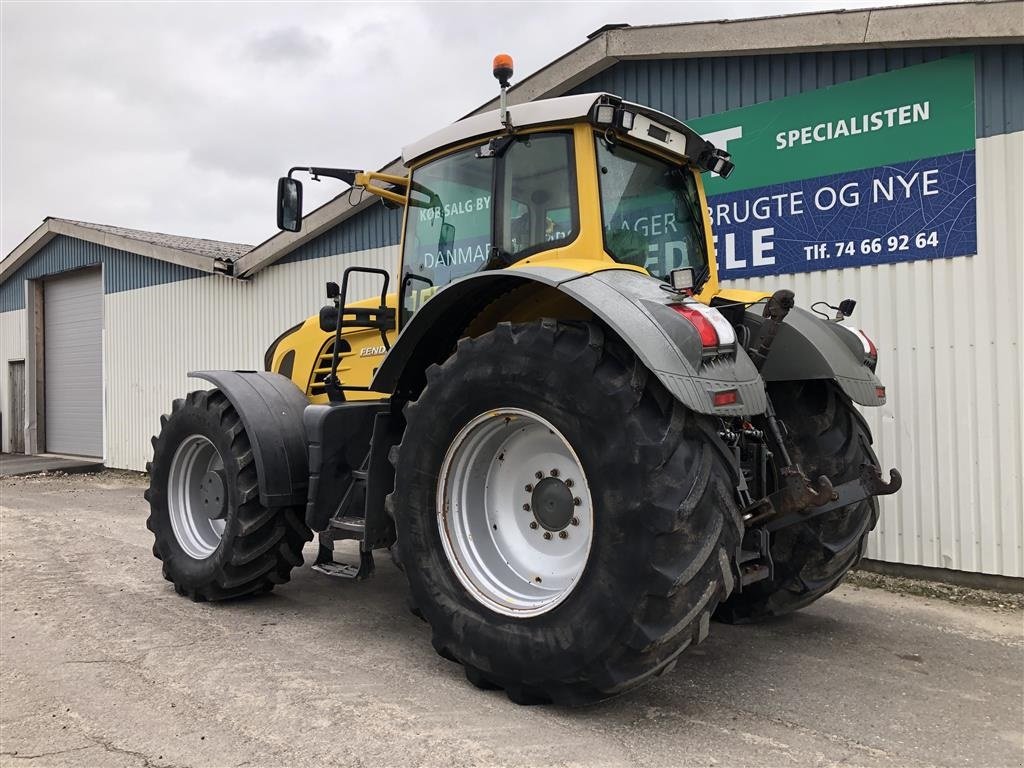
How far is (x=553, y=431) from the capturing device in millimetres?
3346

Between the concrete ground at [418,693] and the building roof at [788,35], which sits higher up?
the building roof at [788,35]

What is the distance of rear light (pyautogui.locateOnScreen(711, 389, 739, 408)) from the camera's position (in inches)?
118

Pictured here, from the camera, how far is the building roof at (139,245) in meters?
13.0

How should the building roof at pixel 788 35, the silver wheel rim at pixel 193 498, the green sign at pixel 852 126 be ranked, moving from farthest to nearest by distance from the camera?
the green sign at pixel 852 126
the building roof at pixel 788 35
the silver wheel rim at pixel 193 498

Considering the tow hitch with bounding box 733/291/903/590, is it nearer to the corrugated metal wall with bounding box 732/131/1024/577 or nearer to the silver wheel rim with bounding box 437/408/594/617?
Result: the silver wheel rim with bounding box 437/408/594/617

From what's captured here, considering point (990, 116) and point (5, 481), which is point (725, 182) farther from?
point (5, 481)

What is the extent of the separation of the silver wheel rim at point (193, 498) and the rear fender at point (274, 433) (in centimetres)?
55

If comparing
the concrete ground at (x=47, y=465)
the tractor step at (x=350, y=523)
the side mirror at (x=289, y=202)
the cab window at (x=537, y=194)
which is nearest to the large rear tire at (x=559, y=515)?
the tractor step at (x=350, y=523)

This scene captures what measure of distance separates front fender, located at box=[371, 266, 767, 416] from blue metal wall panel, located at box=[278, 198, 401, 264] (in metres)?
6.65

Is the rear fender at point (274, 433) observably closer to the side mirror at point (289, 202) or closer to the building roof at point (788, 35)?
the side mirror at point (289, 202)

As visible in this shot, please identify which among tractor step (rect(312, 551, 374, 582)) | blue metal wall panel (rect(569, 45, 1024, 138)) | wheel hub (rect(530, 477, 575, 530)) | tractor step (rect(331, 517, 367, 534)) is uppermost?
blue metal wall panel (rect(569, 45, 1024, 138))

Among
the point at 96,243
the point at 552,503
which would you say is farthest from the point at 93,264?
the point at 552,503

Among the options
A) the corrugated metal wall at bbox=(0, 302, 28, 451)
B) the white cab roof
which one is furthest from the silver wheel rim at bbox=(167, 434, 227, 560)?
the corrugated metal wall at bbox=(0, 302, 28, 451)

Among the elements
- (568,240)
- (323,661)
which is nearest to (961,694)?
(568,240)
